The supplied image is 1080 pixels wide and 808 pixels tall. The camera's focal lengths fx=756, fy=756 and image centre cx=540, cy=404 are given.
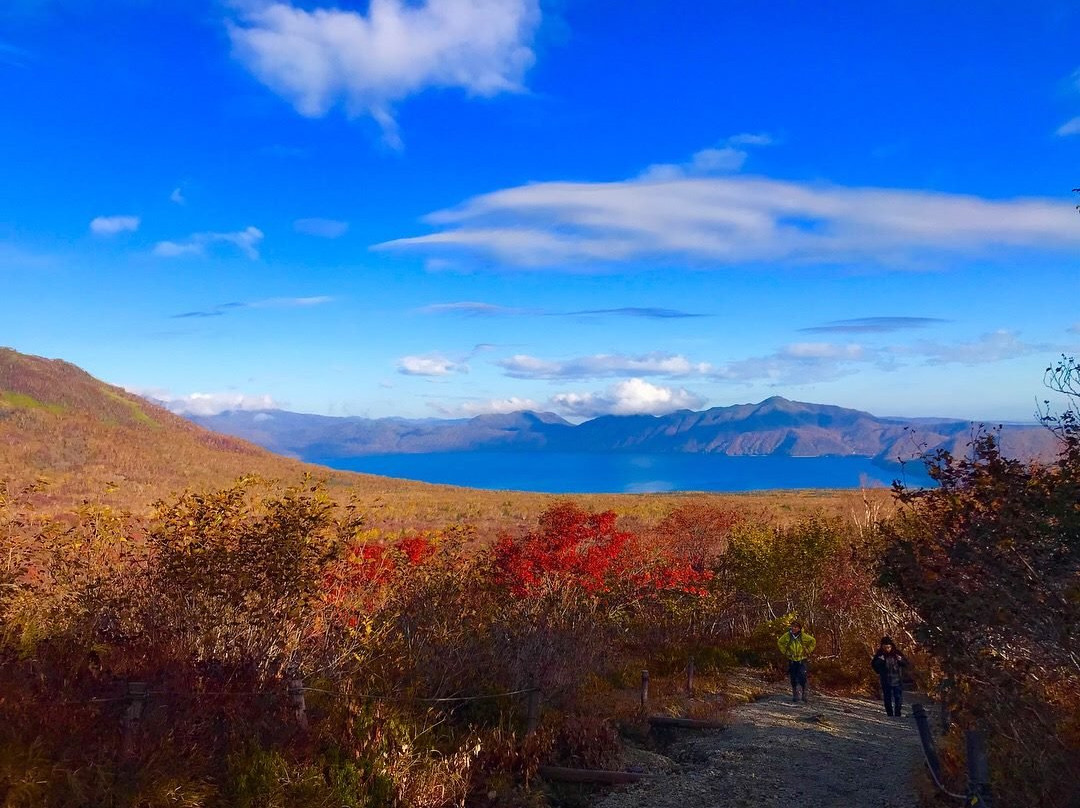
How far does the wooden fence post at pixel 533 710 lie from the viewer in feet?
34.9

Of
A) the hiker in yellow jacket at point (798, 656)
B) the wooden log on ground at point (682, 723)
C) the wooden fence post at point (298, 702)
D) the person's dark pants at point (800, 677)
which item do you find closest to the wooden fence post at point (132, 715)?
the wooden fence post at point (298, 702)

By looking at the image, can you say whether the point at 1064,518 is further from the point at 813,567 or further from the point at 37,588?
the point at 813,567

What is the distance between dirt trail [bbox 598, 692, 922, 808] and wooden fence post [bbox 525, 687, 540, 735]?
147cm

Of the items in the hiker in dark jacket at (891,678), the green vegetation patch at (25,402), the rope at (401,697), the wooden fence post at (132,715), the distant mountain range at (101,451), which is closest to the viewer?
the wooden fence post at (132,715)

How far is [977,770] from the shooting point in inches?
268

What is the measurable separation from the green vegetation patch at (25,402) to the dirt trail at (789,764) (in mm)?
96474

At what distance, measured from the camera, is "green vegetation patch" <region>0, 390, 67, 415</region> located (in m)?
89.6

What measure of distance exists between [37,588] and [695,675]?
39.1 feet

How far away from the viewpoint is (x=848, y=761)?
1082cm

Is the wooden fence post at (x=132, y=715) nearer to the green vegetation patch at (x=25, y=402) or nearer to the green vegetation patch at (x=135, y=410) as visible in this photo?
the green vegetation patch at (x=25, y=402)

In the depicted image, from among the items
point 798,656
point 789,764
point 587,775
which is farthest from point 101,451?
point 789,764

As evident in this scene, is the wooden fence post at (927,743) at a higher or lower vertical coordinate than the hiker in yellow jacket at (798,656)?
higher

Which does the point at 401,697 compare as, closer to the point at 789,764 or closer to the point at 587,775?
the point at 587,775

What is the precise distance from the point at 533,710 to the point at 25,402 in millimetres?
105335
